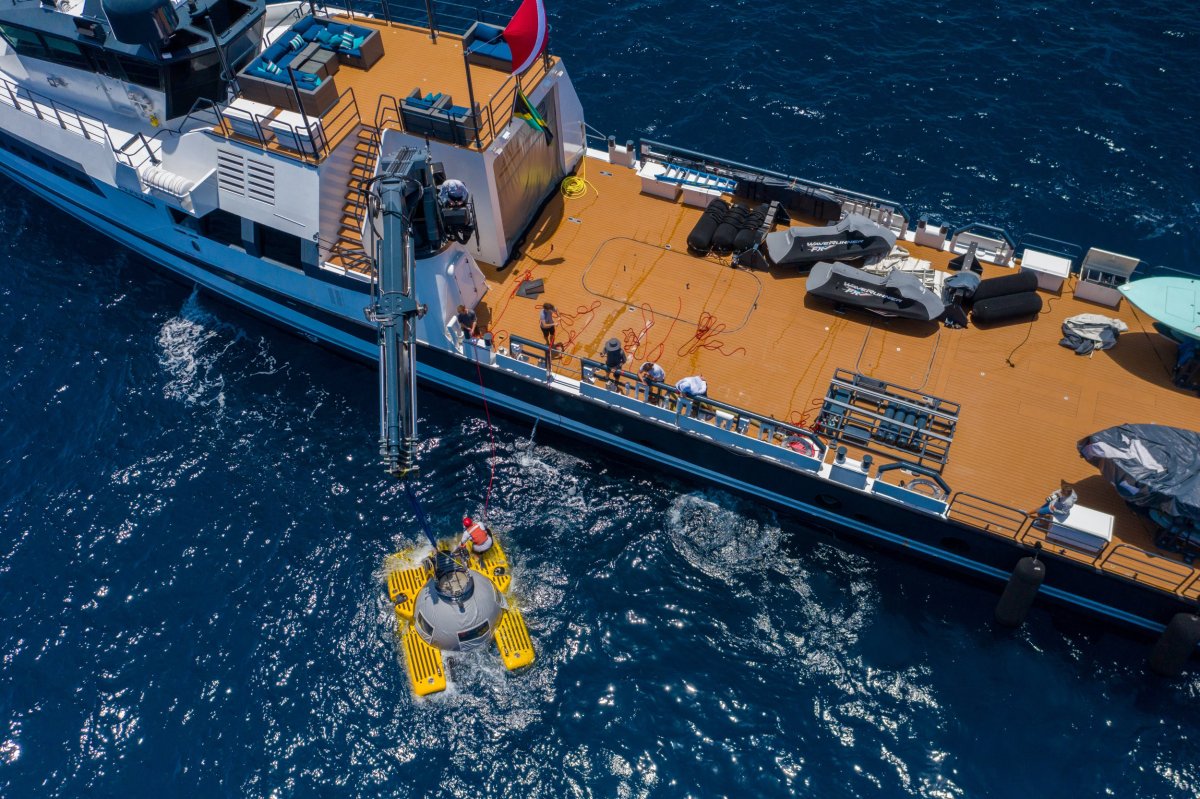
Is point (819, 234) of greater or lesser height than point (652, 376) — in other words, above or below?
above

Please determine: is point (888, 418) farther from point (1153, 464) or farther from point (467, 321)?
point (467, 321)

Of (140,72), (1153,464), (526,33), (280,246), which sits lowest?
(280,246)

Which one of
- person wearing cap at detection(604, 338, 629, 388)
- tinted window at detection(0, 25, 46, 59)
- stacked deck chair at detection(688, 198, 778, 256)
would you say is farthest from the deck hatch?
tinted window at detection(0, 25, 46, 59)

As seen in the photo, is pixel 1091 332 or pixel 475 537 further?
pixel 1091 332

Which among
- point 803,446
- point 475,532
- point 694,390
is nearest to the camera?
point 803,446

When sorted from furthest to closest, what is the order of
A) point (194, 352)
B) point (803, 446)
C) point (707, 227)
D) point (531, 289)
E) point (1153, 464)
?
point (194, 352) → point (707, 227) → point (531, 289) → point (803, 446) → point (1153, 464)

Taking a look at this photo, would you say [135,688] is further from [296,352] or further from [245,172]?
[245,172]

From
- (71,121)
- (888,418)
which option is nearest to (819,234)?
(888,418)

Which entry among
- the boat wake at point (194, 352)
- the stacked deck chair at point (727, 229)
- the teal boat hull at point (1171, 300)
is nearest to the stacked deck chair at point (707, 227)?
the stacked deck chair at point (727, 229)
